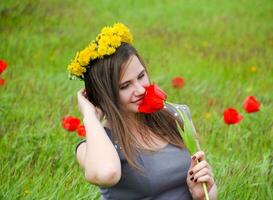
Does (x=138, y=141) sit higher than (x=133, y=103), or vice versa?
(x=133, y=103)

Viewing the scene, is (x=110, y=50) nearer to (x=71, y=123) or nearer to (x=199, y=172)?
(x=199, y=172)

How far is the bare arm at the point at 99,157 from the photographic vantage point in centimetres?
228

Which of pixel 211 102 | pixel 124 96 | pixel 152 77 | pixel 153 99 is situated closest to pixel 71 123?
pixel 124 96

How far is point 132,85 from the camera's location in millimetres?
2416

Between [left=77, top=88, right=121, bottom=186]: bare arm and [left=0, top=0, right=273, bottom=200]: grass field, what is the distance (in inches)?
28.5

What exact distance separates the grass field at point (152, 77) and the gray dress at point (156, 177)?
2.24 feet

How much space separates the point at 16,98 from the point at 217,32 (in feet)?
13.8

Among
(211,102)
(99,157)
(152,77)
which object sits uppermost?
(99,157)

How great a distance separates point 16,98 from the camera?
471 cm

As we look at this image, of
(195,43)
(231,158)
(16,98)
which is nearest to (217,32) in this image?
(195,43)

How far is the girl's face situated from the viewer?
2400mm

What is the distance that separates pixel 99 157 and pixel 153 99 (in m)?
0.32

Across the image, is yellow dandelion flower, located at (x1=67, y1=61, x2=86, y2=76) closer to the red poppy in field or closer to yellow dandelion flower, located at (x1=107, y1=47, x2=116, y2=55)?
yellow dandelion flower, located at (x1=107, y1=47, x2=116, y2=55)

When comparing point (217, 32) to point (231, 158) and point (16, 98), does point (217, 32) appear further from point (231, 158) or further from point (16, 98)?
point (231, 158)
